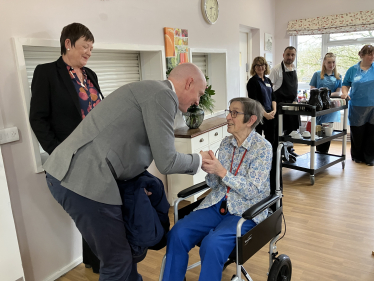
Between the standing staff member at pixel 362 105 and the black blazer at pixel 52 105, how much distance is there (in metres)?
3.64

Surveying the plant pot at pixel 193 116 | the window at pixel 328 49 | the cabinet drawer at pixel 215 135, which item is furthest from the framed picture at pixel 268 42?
the plant pot at pixel 193 116

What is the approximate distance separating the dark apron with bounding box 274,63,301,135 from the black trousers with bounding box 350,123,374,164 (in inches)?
31.8

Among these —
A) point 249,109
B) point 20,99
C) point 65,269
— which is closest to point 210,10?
point 249,109

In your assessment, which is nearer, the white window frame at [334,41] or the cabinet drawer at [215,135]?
the cabinet drawer at [215,135]

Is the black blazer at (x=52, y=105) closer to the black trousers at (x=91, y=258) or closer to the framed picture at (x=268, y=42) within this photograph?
the black trousers at (x=91, y=258)

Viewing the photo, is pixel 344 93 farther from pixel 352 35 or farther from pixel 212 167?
pixel 212 167

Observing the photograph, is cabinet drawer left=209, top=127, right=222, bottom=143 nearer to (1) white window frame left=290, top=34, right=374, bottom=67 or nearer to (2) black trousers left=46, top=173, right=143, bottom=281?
(2) black trousers left=46, top=173, right=143, bottom=281

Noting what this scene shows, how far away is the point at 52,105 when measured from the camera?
196cm

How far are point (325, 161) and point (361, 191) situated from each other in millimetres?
650

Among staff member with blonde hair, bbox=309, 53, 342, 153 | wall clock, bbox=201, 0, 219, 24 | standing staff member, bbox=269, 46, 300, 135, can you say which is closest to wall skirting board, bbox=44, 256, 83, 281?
wall clock, bbox=201, 0, 219, 24

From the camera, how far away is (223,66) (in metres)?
4.45

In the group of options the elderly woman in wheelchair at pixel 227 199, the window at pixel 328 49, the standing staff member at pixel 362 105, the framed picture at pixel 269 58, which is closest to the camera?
the elderly woman in wheelchair at pixel 227 199

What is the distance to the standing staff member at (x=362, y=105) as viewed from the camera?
13.6 ft

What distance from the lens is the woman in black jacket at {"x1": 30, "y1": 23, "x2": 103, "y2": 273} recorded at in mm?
1921
